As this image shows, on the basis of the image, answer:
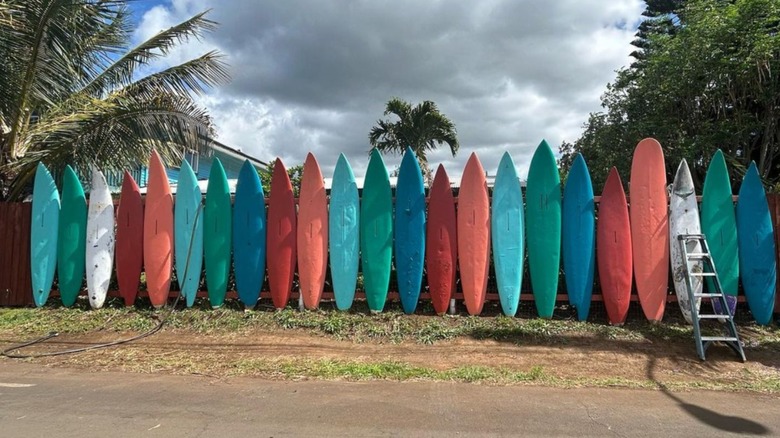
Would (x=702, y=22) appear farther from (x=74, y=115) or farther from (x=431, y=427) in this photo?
(x=74, y=115)

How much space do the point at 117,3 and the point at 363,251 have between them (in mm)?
5955

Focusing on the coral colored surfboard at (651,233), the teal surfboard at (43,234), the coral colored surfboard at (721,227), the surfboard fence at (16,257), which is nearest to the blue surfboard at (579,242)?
the coral colored surfboard at (651,233)

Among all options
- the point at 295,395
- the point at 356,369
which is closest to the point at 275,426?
the point at 295,395

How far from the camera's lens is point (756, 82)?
9.98 meters

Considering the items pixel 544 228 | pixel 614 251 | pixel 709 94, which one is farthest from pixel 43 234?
pixel 709 94

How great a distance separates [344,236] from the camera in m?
6.89

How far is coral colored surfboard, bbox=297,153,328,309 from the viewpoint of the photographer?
679 cm

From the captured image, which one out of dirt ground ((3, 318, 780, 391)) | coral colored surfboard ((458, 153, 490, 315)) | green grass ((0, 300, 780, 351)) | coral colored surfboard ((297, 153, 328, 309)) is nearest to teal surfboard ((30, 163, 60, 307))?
green grass ((0, 300, 780, 351))

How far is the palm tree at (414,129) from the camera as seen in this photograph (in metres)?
17.5

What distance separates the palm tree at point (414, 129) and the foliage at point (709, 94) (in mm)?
6307

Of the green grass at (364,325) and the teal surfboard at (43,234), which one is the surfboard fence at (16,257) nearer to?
the teal surfboard at (43,234)

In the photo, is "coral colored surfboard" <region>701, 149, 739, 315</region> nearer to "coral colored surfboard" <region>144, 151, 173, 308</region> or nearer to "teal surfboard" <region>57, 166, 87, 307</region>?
"coral colored surfboard" <region>144, 151, 173, 308</region>

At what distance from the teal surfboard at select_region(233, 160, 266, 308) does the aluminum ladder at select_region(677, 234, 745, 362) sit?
5.32 meters

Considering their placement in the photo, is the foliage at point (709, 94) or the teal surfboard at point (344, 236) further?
the foliage at point (709, 94)
